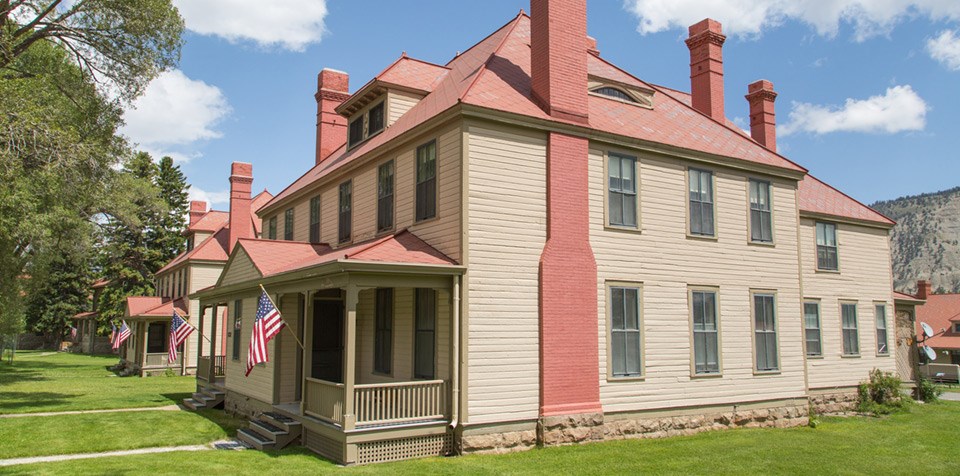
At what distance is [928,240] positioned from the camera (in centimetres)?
15288

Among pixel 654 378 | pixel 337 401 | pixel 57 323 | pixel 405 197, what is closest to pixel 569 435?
pixel 654 378

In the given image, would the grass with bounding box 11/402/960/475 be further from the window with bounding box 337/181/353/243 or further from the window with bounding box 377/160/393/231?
the window with bounding box 337/181/353/243

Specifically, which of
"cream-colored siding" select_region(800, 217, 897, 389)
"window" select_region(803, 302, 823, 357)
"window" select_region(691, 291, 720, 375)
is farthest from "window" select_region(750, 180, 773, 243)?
"cream-colored siding" select_region(800, 217, 897, 389)

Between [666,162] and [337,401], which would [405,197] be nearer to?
[337,401]

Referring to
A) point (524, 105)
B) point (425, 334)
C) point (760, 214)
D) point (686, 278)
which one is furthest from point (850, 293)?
point (425, 334)

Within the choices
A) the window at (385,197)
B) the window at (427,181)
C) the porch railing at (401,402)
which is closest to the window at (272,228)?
the window at (385,197)

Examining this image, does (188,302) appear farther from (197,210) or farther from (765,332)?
(765,332)

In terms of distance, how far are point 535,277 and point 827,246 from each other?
12.0m

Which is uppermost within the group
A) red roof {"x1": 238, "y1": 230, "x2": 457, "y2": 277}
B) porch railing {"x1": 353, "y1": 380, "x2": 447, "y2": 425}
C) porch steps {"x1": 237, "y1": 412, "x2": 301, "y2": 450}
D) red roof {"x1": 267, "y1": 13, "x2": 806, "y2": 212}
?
red roof {"x1": 267, "y1": 13, "x2": 806, "y2": 212}

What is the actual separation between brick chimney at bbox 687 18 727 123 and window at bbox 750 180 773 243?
399 centimetres

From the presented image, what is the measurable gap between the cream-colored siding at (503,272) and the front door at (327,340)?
5.95m

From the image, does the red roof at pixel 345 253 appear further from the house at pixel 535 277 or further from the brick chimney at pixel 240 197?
the brick chimney at pixel 240 197

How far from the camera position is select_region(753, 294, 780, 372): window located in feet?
53.5

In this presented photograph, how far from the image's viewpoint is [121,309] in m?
47.2
